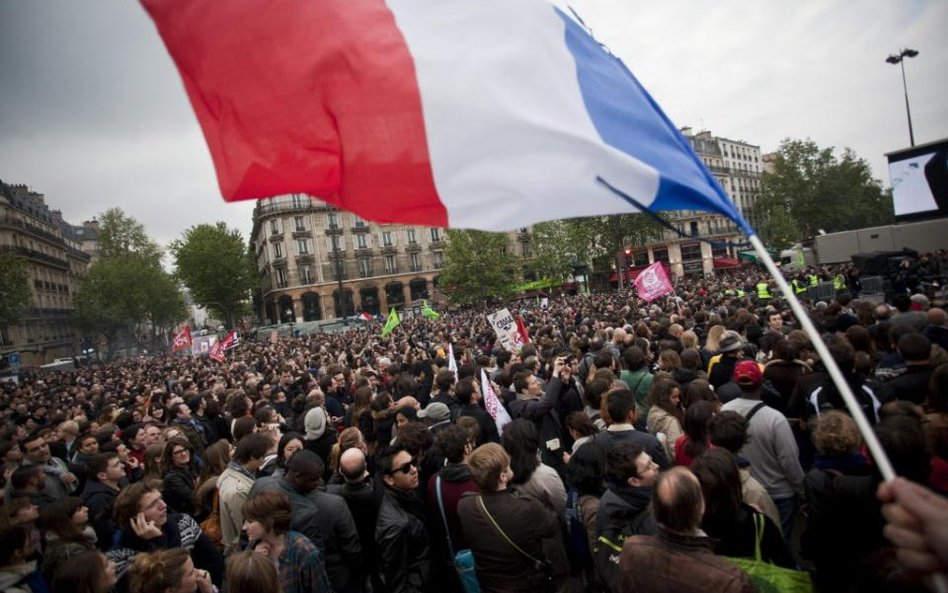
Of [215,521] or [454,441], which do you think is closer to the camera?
[454,441]

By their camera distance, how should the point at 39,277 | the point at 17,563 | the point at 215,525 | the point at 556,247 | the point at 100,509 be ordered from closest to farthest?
the point at 17,563
the point at 215,525
the point at 100,509
the point at 556,247
the point at 39,277

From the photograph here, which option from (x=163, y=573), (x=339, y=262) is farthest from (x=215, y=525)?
(x=339, y=262)

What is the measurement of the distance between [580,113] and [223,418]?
765 centimetres

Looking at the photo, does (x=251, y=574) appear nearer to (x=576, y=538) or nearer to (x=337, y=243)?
(x=576, y=538)

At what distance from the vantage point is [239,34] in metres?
2.39

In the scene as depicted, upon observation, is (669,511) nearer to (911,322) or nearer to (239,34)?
(239,34)

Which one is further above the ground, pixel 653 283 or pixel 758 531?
pixel 653 283

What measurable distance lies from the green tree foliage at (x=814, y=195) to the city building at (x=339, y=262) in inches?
1254

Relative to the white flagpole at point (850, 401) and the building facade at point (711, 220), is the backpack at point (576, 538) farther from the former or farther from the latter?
the building facade at point (711, 220)

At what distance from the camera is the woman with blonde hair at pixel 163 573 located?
8.19ft

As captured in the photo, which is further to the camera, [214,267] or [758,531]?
[214,267]

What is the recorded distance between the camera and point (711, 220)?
2815 inches

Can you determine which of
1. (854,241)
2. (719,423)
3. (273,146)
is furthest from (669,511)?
(854,241)

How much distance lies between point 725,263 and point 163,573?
63065 millimetres
